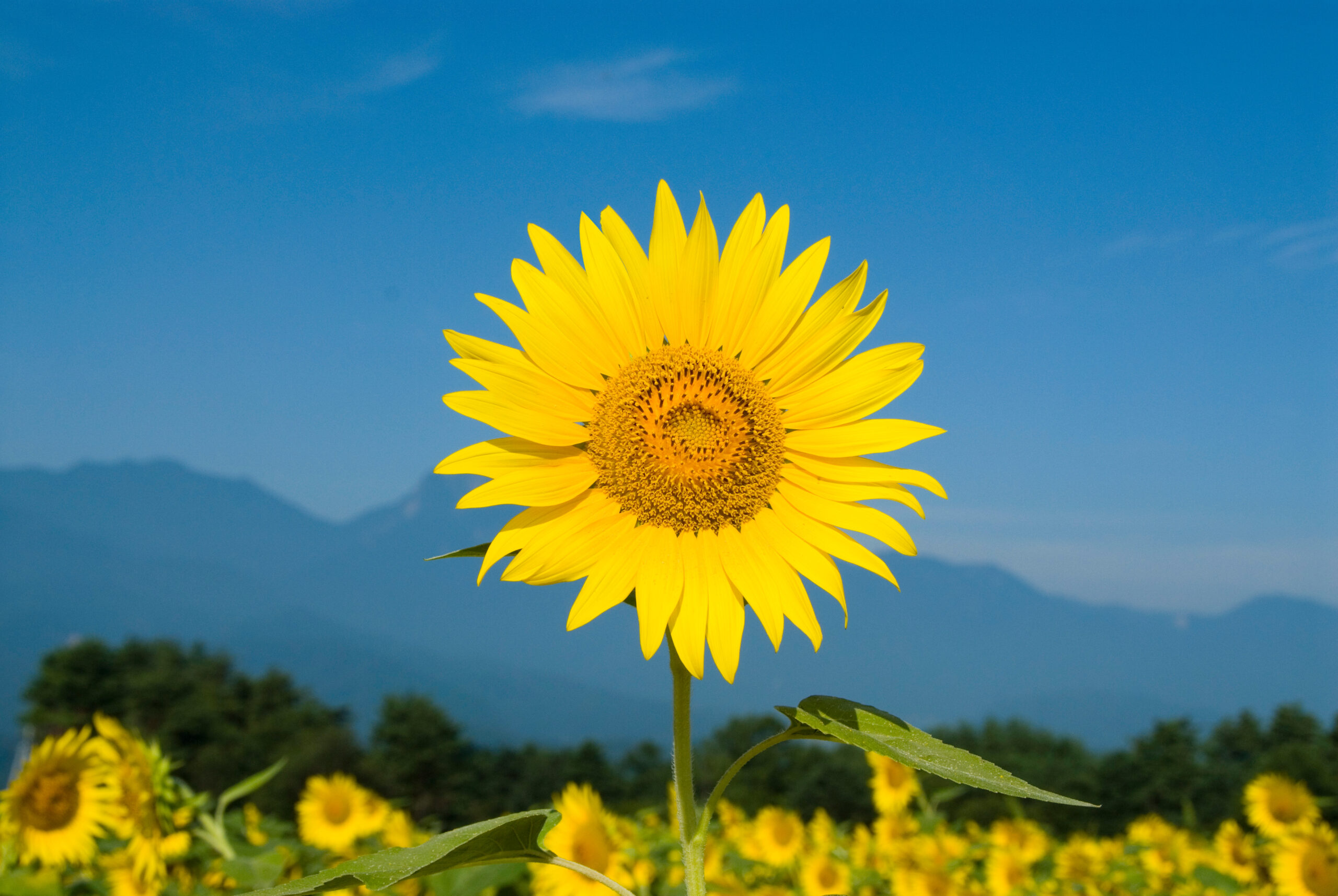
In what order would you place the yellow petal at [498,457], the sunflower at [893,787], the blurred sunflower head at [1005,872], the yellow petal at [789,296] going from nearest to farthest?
the yellow petal at [498,457], the yellow petal at [789,296], the blurred sunflower head at [1005,872], the sunflower at [893,787]

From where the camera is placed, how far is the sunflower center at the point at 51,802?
316 centimetres

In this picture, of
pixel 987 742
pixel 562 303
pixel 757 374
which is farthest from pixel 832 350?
pixel 987 742

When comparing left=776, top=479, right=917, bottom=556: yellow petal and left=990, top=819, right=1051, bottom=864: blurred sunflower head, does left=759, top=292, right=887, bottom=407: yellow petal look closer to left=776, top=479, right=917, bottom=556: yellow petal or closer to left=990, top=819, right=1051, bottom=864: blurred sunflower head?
left=776, top=479, right=917, bottom=556: yellow petal

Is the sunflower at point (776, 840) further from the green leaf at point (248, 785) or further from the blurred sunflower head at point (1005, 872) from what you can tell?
the green leaf at point (248, 785)

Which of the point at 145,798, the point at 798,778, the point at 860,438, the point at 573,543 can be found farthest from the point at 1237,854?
the point at 798,778

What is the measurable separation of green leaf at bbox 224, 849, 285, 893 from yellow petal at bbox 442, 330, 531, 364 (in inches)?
82.5

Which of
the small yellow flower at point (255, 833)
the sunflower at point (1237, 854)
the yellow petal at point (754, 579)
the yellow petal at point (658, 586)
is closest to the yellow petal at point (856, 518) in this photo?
the yellow petal at point (754, 579)

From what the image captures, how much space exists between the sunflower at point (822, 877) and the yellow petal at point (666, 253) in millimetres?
4176

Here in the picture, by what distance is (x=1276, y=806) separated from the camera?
682 cm

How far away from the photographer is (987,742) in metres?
24.2

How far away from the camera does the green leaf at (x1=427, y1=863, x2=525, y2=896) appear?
257 centimetres

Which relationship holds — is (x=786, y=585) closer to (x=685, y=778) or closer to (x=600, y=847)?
(x=685, y=778)

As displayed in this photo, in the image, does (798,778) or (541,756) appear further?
(541,756)

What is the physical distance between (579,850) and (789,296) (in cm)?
235
